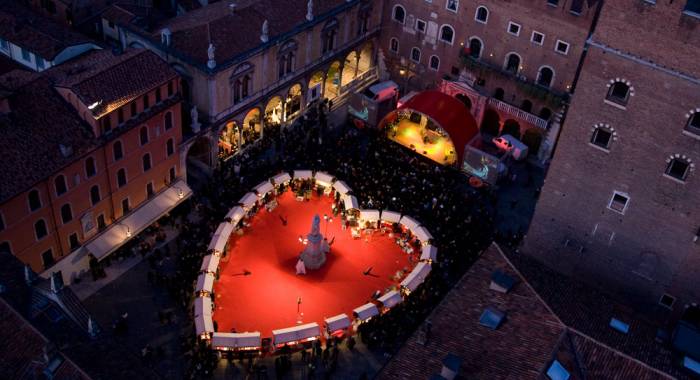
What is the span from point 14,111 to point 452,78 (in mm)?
38358

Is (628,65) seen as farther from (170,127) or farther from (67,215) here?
(67,215)

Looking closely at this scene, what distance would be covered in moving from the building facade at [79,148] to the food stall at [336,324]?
595 inches

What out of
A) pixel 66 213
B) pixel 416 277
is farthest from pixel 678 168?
pixel 66 213

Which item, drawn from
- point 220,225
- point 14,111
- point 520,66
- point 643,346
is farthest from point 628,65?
point 14,111

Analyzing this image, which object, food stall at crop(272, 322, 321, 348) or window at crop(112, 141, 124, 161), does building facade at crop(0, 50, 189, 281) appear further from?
food stall at crop(272, 322, 321, 348)

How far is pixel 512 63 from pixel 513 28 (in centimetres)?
327

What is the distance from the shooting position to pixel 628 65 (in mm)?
39125

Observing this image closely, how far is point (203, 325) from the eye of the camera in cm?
4391

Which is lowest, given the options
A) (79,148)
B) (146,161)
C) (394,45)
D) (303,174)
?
(303,174)

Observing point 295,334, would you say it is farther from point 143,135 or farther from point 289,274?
point 143,135

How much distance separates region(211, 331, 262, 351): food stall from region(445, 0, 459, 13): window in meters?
35.0

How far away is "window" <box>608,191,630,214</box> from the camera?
1715 inches

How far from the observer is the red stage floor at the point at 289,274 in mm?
47531

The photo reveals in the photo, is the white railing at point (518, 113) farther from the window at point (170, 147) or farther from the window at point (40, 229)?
the window at point (40, 229)
